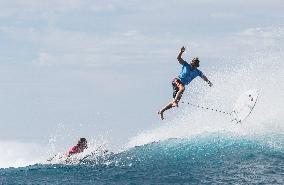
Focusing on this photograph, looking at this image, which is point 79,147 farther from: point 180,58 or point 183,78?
point 180,58

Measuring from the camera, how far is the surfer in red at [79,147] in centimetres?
2734

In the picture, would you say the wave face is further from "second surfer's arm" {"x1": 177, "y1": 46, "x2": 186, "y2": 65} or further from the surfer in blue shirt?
"second surfer's arm" {"x1": 177, "y1": 46, "x2": 186, "y2": 65}

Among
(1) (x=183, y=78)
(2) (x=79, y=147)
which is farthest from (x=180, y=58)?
(2) (x=79, y=147)

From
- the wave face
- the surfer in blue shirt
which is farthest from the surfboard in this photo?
the surfer in blue shirt

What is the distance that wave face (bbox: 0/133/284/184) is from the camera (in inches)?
821

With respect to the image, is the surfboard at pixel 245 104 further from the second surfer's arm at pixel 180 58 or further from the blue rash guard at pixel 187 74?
the second surfer's arm at pixel 180 58

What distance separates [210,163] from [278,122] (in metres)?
9.69

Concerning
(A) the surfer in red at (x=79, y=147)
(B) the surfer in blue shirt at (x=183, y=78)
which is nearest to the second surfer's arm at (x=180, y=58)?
(B) the surfer in blue shirt at (x=183, y=78)

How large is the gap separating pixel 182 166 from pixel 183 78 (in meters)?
4.74

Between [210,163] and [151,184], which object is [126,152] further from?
[151,184]

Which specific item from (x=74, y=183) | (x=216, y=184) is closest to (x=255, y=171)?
(x=216, y=184)

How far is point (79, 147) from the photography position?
90.3 ft

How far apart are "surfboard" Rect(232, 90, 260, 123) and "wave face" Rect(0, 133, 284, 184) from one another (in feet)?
4.84

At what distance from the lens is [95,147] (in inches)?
1095
